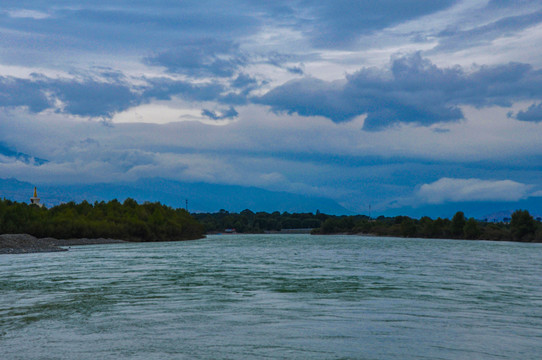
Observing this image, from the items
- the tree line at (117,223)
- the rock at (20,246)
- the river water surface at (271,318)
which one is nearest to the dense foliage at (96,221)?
the tree line at (117,223)

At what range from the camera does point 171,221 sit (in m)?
183

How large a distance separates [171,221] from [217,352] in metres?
171

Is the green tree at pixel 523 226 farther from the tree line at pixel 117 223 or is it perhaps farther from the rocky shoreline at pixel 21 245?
the rocky shoreline at pixel 21 245

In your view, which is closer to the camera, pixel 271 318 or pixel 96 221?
pixel 271 318

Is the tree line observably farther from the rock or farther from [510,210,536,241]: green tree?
the rock

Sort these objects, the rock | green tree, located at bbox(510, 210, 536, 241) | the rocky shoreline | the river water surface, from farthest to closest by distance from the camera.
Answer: green tree, located at bbox(510, 210, 536, 241) < the rocky shoreline < the rock < the river water surface

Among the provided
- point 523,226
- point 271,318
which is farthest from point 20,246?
point 523,226

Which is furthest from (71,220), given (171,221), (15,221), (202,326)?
(202,326)

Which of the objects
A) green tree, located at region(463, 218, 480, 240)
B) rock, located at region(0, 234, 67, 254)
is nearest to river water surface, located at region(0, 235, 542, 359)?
rock, located at region(0, 234, 67, 254)

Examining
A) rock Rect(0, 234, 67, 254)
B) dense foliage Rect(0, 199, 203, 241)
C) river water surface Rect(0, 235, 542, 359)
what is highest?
dense foliage Rect(0, 199, 203, 241)

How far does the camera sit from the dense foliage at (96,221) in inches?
4791

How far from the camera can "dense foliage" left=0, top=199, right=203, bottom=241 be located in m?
122

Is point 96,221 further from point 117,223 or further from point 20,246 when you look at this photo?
point 20,246

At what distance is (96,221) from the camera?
150m
